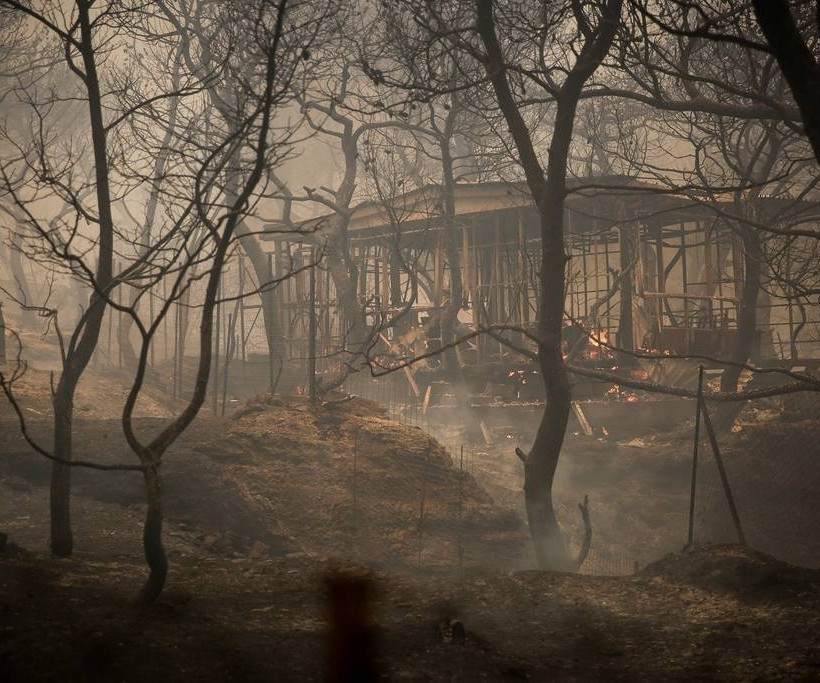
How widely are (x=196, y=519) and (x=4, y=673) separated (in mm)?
5059

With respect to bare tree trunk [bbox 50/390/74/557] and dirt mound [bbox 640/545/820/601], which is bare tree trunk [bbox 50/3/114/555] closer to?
bare tree trunk [bbox 50/390/74/557]

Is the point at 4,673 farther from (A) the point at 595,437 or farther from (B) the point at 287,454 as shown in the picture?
(A) the point at 595,437

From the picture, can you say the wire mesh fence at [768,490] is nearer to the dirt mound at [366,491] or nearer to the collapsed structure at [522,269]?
the collapsed structure at [522,269]

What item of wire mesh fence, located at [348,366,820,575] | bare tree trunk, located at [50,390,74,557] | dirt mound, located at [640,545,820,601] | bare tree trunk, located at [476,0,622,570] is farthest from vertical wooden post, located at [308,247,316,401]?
dirt mound, located at [640,545,820,601]

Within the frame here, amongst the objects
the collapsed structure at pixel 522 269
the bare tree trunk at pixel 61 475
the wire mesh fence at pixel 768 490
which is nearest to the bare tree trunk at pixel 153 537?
the bare tree trunk at pixel 61 475

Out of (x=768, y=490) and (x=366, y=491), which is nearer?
Result: (x=366, y=491)

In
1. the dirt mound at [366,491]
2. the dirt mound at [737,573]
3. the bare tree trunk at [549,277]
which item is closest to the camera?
the dirt mound at [737,573]

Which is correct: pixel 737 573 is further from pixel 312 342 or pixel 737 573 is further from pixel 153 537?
pixel 312 342

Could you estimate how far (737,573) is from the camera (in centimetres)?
620

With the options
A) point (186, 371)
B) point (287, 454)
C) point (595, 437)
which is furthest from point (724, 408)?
point (186, 371)

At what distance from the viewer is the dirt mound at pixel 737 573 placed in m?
5.83

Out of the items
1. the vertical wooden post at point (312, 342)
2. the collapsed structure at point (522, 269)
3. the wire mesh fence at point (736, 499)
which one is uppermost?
the collapsed structure at point (522, 269)

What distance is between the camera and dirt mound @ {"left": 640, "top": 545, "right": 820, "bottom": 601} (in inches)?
230

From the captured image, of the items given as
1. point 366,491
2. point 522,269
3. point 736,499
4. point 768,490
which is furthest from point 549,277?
point 522,269
